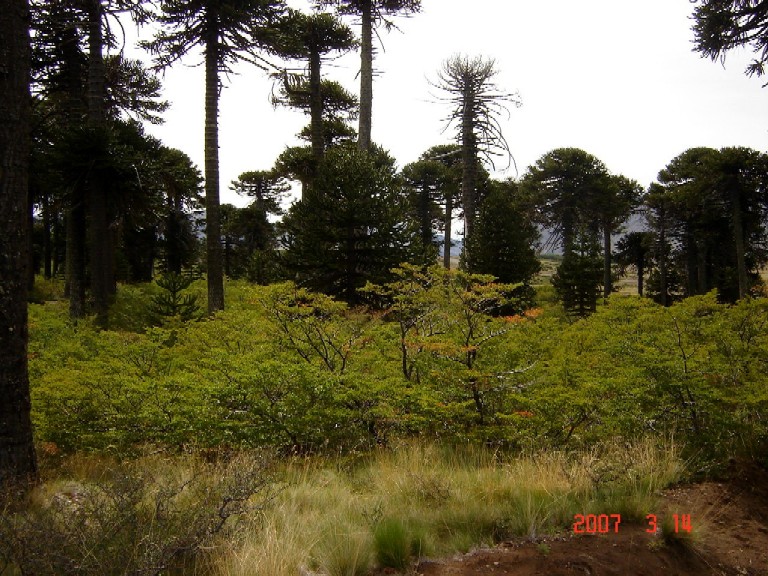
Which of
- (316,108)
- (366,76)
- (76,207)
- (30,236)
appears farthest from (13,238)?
(316,108)

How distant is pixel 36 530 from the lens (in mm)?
2887

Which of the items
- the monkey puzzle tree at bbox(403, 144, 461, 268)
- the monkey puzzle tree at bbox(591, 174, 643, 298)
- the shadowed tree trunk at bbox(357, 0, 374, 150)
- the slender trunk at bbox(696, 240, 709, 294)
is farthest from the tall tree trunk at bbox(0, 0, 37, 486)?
the slender trunk at bbox(696, 240, 709, 294)

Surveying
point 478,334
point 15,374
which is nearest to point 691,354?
point 478,334

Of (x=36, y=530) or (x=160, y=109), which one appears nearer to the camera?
(x=36, y=530)

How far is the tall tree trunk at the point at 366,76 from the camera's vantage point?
17359 millimetres

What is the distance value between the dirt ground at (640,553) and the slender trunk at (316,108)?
53.4 feet

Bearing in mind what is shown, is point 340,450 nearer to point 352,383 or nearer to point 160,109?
point 352,383

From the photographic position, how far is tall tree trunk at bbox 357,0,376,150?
17.4 meters

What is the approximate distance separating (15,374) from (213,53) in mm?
11326

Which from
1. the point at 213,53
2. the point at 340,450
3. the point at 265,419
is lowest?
the point at 340,450

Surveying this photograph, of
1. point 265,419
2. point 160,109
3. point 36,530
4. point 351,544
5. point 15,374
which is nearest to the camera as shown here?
point 36,530

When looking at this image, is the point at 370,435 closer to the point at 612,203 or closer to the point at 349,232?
the point at 349,232

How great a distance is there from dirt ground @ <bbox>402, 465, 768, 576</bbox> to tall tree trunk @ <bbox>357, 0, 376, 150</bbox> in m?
15.3

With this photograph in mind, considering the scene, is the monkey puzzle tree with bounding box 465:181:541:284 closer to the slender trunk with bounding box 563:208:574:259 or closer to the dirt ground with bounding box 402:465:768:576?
the slender trunk with bounding box 563:208:574:259
